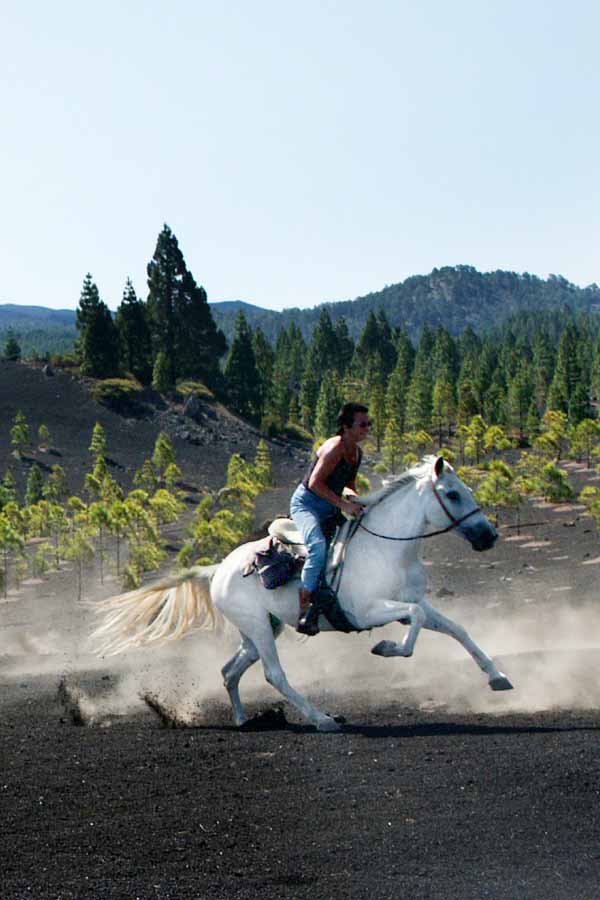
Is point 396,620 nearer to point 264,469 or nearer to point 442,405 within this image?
point 264,469

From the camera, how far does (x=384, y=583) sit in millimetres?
11258

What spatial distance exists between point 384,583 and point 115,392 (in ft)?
334

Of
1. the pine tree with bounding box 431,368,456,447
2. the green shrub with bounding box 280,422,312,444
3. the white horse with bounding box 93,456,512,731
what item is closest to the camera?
the white horse with bounding box 93,456,512,731

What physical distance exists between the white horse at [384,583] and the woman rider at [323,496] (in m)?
0.29

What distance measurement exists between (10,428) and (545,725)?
9690 centimetres

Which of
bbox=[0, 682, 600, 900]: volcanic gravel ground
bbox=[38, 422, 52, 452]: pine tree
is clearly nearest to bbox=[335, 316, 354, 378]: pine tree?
bbox=[38, 422, 52, 452]: pine tree

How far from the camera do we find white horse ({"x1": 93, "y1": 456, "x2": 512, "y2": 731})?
11.1 meters

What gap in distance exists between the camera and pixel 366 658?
17922mm

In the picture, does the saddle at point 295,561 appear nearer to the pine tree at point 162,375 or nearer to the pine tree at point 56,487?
the pine tree at point 56,487

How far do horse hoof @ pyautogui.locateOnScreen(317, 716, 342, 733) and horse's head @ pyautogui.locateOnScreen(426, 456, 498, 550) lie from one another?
2597 mm

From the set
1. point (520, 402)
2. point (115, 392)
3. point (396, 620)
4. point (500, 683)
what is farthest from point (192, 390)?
point (396, 620)

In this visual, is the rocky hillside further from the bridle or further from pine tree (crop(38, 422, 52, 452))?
the bridle

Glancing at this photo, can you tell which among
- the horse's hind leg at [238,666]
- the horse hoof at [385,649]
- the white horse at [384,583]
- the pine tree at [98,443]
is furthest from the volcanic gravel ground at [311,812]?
the pine tree at [98,443]

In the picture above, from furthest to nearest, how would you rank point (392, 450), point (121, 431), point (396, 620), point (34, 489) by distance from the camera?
point (121, 431) < point (392, 450) < point (34, 489) < point (396, 620)
